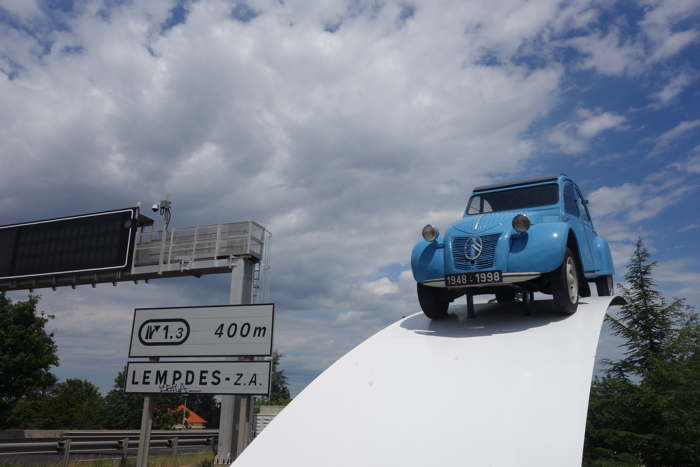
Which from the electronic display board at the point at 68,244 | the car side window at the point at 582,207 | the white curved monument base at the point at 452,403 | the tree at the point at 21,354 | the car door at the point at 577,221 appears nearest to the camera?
the white curved monument base at the point at 452,403

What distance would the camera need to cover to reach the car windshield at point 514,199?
8844 millimetres

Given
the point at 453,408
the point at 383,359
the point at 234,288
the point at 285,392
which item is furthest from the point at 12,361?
the point at 285,392

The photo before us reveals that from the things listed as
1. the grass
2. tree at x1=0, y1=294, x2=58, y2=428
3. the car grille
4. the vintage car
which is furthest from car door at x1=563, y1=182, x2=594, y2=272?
tree at x1=0, y1=294, x2=58, y2=428

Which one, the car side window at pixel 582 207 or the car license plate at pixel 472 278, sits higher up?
the car side window at pixel 582 207

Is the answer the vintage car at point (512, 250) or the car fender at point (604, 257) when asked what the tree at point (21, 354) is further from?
the car fender at point (604, 257)

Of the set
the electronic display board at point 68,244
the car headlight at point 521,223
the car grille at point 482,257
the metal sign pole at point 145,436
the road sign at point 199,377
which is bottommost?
the metal sign pole at point 145,436

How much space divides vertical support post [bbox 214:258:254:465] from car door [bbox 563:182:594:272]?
6.81 meters

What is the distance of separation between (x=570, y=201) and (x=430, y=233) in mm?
3137

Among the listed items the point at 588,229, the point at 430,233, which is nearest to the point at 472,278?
the point at 430,233

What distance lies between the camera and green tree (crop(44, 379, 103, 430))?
128 feet

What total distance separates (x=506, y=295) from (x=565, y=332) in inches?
128

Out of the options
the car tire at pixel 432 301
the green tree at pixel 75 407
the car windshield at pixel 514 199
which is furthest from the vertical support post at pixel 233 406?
the green tree at pixel 75 407

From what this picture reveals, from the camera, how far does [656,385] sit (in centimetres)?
937

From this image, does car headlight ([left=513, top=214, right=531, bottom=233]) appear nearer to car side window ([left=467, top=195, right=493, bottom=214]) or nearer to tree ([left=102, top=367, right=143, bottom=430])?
car side window ([left=467, top=195, right=493, bottom=214])
